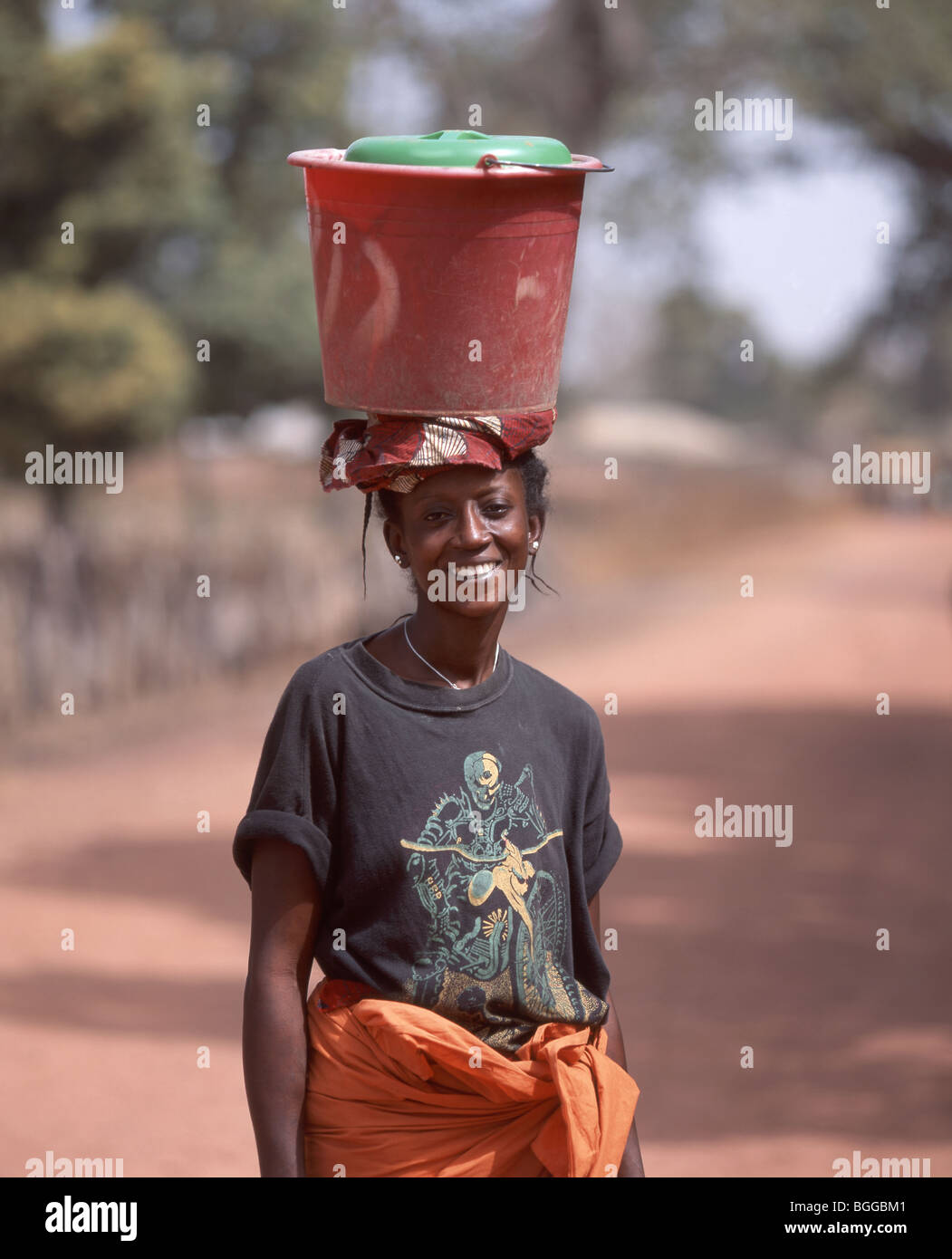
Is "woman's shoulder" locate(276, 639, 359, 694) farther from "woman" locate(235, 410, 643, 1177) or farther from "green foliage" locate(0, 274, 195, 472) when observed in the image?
"green foliage" locate(0, 274, 195, 472)

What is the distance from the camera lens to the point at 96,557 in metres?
12.1

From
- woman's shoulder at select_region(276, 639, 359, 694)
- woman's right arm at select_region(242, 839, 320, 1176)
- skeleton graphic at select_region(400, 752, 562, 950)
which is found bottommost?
woman's right arm at select_region(242, 839, 320, 1176)

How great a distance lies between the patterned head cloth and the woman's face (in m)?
0.03

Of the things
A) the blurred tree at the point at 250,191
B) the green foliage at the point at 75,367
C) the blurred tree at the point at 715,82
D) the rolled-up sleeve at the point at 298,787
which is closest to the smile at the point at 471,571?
the rolled-up sleeve at the point at 298,787

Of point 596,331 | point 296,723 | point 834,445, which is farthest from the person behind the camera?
point 596,331

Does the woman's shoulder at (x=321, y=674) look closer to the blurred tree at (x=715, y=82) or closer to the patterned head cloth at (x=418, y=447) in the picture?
the patterned head cloth at (x=418, y=447)

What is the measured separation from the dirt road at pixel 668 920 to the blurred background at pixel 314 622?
3cm

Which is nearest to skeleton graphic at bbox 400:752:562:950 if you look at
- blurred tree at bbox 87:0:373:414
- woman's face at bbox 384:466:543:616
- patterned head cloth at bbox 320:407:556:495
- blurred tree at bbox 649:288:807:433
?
woman's face at bbox 384:466:543:616

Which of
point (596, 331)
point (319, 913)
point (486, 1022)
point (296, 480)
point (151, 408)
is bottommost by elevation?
point (596, 331)

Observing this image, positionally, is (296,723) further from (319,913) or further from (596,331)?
(596,331)

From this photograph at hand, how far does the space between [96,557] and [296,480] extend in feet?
32.2

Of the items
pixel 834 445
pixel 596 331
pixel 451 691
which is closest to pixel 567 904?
pixel 451 691

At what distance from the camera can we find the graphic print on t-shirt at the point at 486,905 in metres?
2.14

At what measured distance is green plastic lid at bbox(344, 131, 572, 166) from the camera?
6.63 feet
